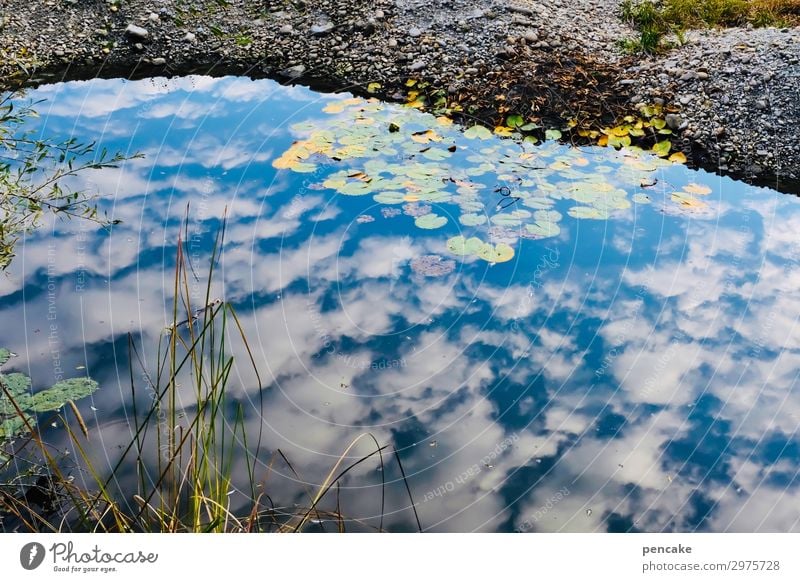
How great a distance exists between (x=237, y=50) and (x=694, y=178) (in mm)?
4089

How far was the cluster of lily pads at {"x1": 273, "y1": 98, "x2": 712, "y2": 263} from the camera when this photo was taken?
3805mm

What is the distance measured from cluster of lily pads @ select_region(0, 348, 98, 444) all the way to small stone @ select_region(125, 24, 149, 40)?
4496 mm

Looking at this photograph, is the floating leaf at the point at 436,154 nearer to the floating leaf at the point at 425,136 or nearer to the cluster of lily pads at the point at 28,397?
the floating leaf at the point at 425,136

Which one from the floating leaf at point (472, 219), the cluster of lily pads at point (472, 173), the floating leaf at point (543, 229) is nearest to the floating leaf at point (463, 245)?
the cluster of lily pads at point (472, 173)

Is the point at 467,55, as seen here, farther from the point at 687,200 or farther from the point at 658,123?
the point at 687,200

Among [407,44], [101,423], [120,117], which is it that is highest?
[407,44]

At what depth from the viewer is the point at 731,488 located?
7.34ft

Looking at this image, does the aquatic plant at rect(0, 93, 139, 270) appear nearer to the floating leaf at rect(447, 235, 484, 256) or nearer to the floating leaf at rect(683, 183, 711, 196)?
the floating leaf at rect(447, 235, 484, 256)

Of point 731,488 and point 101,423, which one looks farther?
point 101,423

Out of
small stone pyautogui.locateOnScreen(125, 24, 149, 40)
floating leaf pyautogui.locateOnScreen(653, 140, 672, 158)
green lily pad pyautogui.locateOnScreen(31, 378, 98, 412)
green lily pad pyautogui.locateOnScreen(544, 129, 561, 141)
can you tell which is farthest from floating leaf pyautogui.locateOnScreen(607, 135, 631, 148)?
small stone pyautogui.locateOnScreen(125, 24, 149, 40)

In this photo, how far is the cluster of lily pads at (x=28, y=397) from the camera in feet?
7.93
